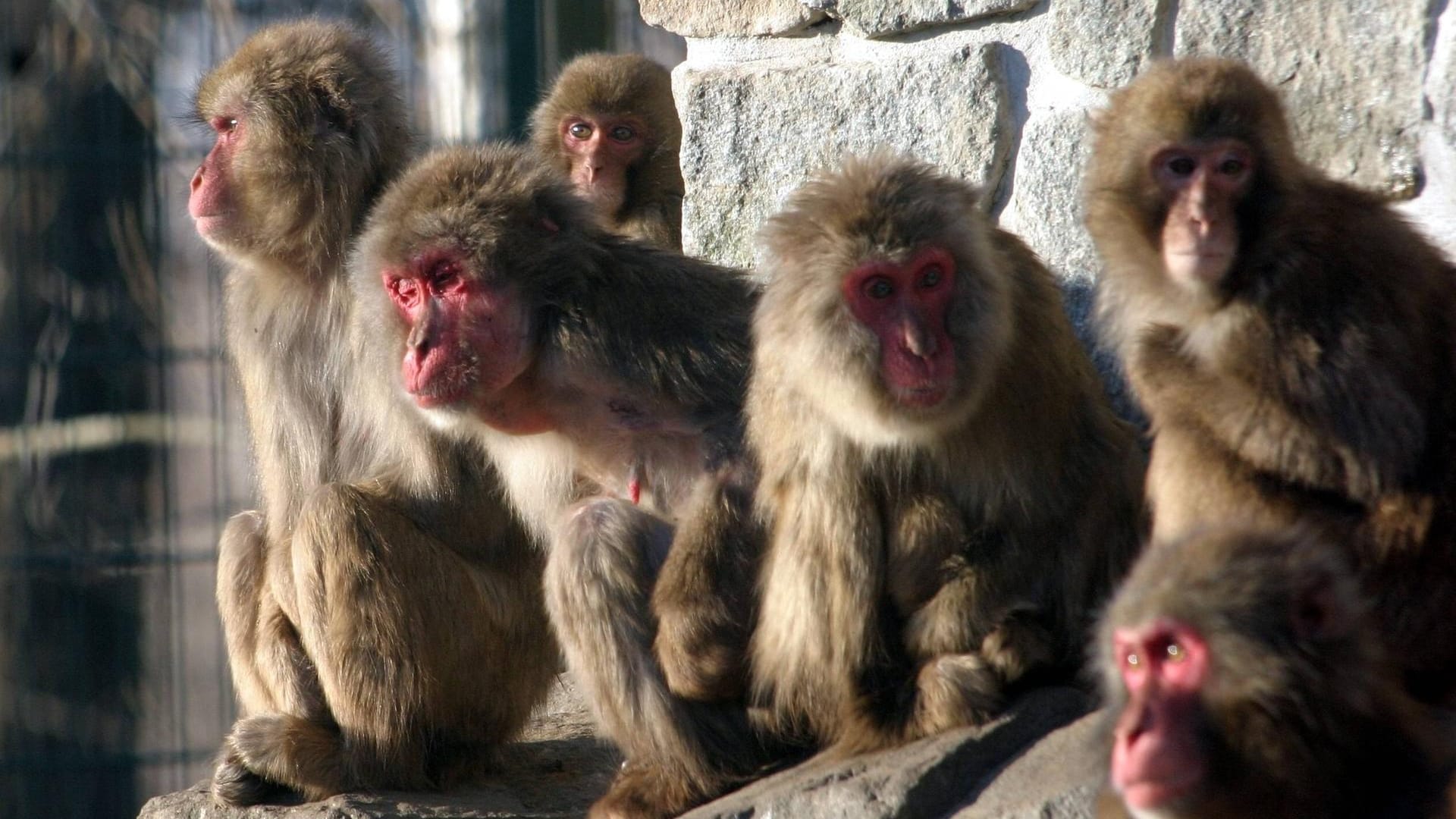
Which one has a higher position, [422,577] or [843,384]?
[843,384]

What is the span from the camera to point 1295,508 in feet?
11.8

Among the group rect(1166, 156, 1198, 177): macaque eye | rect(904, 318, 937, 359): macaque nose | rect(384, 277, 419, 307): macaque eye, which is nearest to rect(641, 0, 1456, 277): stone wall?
rect(1166, 156, 1198, 177): macaque eye

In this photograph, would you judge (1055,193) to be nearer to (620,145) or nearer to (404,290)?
(404,290)

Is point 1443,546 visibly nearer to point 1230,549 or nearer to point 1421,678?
point 1421,678

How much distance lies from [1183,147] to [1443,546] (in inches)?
34.1

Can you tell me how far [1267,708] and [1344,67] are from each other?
162cm

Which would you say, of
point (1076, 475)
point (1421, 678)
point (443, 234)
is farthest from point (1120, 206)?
point (443, 234)

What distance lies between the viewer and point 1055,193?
4.67 m

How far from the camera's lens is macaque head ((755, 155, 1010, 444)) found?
4.02 metres

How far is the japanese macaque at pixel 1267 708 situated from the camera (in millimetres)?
3076

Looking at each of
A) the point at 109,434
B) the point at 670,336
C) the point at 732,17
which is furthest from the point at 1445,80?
the point at 109,434

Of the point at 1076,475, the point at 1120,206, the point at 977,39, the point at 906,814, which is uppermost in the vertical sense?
the point at 977,39

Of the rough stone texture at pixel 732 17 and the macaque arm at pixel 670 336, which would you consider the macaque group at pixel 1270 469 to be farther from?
the rough stone texture at pixel 732 17

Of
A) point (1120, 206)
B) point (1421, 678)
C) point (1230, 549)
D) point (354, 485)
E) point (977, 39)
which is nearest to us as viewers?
point (1230, 549)
